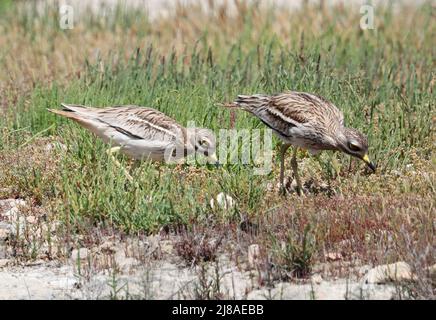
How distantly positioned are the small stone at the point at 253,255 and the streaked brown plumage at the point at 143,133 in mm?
1945

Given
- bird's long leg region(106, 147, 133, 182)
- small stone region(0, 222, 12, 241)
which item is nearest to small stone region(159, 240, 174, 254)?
bird's long leg region(106, 147, 133, 182)

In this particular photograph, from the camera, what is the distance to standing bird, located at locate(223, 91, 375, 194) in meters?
9.23

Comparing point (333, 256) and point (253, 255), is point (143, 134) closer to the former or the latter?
point (253, 255)

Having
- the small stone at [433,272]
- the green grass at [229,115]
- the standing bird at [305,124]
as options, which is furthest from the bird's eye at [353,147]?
the small stone at [433,272]

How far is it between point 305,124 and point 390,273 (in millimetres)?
2636

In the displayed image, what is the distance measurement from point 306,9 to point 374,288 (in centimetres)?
846

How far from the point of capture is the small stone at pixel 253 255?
747 centimetres

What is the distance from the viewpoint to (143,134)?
367 inches

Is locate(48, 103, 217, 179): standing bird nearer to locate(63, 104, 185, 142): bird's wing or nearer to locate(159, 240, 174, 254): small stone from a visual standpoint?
locate(63, 104, 185, 142): bird's wing

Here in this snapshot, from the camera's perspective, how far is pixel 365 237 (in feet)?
25.5
